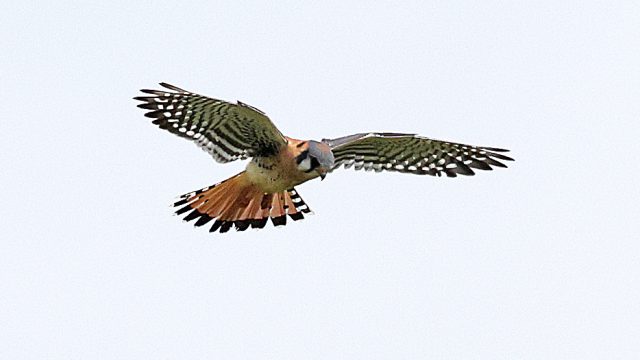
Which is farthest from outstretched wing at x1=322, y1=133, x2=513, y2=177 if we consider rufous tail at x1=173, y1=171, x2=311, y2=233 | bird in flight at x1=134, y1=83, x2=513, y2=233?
rufous tail at x1=173, y1=171, x2=311, y2=233

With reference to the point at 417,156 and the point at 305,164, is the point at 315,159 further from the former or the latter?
the point at 417,156

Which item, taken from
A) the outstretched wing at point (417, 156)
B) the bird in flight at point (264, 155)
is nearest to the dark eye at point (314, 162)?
the bird in flight at point (264, 155)

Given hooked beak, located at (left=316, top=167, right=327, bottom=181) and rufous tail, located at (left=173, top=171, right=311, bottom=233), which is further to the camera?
rufous tail, located at (left=173, top=171, right=311, bottom=233)

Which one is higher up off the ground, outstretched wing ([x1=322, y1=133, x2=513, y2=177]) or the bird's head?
outstretched wing ([x1=322, y1=133, x2=513, y2=177])

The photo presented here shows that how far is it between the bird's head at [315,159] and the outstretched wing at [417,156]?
3.40 ft

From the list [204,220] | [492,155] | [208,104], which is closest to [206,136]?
[208,104]

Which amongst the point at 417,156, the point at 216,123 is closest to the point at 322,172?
the point at 216,123

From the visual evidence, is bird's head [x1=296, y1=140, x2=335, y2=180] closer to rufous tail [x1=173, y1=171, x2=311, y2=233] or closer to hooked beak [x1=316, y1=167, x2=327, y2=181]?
hooked beak [x1=316, y1=167, x2=327, y2=181]

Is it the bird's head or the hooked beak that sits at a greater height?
the bird's head

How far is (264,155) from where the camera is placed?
12.3 metres

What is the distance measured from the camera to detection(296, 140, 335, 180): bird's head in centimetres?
1183

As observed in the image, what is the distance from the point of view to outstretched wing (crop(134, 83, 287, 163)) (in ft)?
37.8

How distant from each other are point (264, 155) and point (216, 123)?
2.24ft

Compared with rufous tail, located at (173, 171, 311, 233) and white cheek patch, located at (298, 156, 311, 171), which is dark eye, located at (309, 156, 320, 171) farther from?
rufous tail, located at (173, 171, 311, 233)
